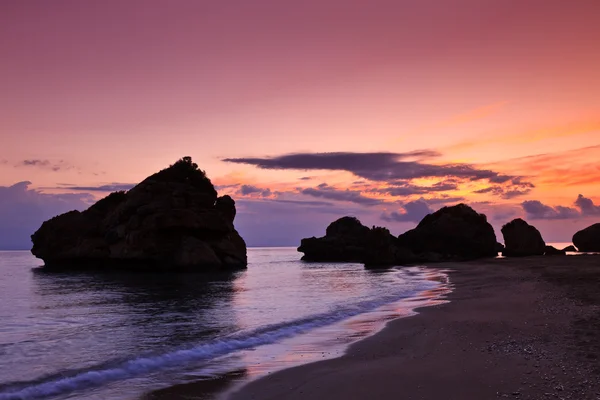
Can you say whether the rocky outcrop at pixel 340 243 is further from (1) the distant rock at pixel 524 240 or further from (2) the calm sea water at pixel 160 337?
(2) the calm sea water at pixel 160 337

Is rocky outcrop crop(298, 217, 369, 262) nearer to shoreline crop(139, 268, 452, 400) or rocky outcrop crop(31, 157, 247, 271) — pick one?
rocky outcrop crop(31, 157, 247, 271)

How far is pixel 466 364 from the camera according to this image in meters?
10.4

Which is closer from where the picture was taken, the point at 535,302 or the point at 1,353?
the point at 1,353

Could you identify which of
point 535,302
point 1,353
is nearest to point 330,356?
point 1,353

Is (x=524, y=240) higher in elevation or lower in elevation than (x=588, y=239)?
higher

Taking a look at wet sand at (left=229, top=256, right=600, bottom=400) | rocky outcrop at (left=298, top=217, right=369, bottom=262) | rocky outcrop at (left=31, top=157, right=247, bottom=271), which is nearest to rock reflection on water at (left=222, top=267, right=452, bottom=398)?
wet sand at (left=229, top=256, right=600, bottom=400)

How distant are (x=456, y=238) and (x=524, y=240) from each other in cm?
1389

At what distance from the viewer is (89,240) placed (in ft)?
268

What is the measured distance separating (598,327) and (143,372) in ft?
42.7

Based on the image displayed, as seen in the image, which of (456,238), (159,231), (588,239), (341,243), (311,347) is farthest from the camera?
(341,243)

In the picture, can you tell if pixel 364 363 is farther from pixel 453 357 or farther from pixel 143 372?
pixel 143 372

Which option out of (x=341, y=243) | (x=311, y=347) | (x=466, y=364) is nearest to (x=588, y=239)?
(x=341, y=243)

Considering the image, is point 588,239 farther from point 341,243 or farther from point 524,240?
point 341,243

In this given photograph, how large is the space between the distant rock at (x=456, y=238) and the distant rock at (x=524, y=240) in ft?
15.1
